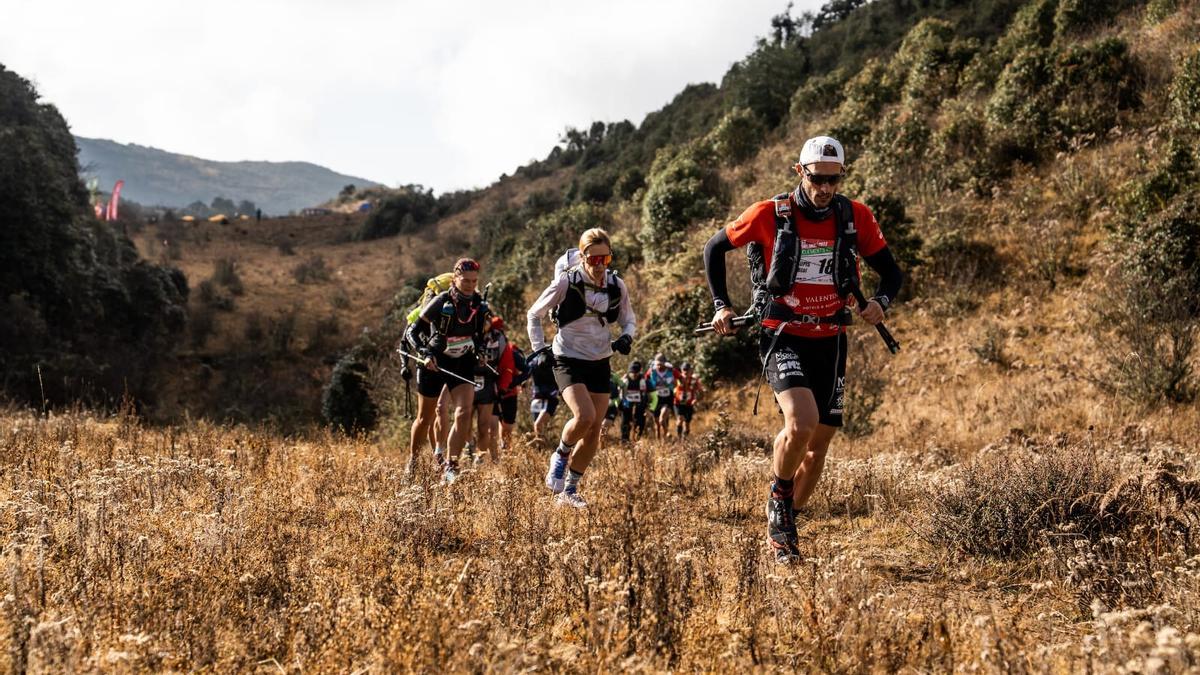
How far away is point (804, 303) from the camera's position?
492cm

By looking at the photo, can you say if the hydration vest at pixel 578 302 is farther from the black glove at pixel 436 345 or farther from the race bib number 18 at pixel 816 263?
the race bib number 18 at pixel 816 263

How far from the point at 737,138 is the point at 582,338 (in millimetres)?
26575

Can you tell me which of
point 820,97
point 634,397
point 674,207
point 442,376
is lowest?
point 634,397

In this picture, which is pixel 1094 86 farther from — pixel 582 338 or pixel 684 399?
pixel 582 338

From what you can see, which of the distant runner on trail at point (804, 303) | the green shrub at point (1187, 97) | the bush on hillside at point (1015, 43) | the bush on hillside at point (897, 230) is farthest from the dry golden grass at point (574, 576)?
the bush on hillside at point (1015, 43)

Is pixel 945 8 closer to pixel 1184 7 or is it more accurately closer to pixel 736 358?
pixel 1184 7

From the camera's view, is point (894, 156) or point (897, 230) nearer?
point (897, 230)

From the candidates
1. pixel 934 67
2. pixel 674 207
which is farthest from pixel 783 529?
pixel 934 67

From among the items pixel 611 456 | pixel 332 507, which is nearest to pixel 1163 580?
pixel 332 507

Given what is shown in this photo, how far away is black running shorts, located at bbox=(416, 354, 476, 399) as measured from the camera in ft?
24.2

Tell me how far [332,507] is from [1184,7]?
25.3 m

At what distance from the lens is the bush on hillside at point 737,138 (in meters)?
31.1

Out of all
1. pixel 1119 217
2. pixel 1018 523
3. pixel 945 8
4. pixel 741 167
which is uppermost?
pixel 945 8

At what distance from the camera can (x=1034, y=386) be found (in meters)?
13.7
